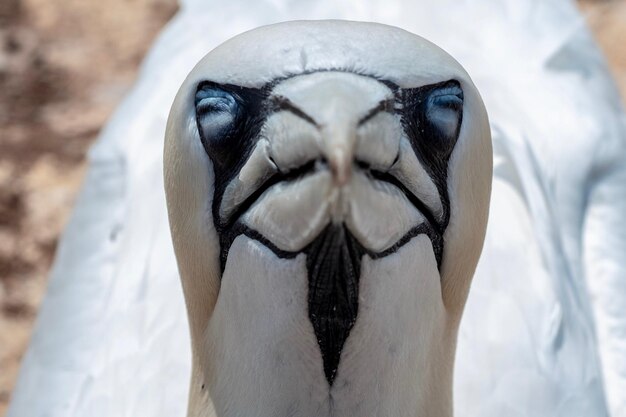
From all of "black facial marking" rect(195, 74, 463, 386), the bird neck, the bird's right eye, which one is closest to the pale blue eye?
"black facial marking" rect(195, 74, 463, 386)

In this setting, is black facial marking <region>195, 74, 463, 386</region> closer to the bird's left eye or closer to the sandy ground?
the bird's left eye

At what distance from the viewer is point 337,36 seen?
1968 millimetres

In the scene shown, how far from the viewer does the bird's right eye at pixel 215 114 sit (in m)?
1.95

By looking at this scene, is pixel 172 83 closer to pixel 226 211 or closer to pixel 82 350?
pixel 82 350

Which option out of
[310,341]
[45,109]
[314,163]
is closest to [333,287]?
[310,341]

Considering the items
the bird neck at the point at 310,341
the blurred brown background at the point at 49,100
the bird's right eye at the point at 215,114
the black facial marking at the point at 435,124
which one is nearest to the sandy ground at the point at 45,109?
the blurred brown background at the point at 49,100

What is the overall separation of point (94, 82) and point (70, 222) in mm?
1486

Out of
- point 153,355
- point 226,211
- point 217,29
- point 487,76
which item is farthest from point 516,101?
point 226,211

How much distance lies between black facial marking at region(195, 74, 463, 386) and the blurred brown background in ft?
7.57

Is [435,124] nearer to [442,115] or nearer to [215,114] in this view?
[442,115]

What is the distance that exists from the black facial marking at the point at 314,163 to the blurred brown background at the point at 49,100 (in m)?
2.31

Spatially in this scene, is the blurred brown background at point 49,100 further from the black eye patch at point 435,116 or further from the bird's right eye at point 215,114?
the black eye patch at point 435,116

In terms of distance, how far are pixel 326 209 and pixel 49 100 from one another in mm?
3449

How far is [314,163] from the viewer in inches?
70.7
